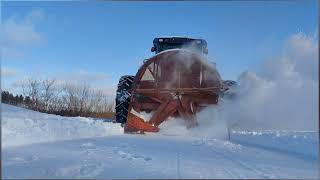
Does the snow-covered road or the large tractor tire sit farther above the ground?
the large tractor tire

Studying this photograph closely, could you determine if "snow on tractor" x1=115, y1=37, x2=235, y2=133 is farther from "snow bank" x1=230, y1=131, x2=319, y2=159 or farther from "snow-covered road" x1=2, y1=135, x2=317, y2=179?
"snow-covered road" x1=2, y1=135, x2=317, y2=179

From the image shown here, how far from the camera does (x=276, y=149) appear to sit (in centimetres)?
894

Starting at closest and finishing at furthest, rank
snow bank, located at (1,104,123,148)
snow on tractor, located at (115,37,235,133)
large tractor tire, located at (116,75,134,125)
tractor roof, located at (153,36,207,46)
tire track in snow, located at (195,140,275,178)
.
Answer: tire track in snow, located at (195,140,275,178)
snow bank, located at (1,104,123,148)
snow on tractor, located at (115,37,235,133)
large tractor tire, located at (116,75,134,125)
tractor roof, located at (153,36,207,46)

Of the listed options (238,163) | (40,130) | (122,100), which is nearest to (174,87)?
(122,100)

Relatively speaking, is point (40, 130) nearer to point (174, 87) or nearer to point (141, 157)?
point (141, 157)

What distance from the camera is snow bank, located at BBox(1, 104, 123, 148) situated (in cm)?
847

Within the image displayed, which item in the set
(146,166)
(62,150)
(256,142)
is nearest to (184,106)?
(256,142)

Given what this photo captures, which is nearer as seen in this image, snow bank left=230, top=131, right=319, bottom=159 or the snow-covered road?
the snow-covered road

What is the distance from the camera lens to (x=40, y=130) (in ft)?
31.5

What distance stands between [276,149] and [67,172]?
15.9ft

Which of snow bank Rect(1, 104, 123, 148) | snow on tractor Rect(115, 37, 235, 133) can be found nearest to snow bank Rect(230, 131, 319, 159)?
snow on tractor Rect(115, 37, 235, 133)

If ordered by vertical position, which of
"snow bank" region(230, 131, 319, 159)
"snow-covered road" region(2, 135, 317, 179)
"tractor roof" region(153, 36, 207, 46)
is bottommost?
"snow-covered road" region(2, 135, 317, 179)

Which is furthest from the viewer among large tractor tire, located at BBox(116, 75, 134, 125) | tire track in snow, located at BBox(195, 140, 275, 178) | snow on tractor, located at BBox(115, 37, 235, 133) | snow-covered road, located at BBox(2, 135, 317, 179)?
large tractor tire, located at BBox(116, 75, 134, 125)

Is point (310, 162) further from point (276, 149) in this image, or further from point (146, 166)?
point (146, 166)
